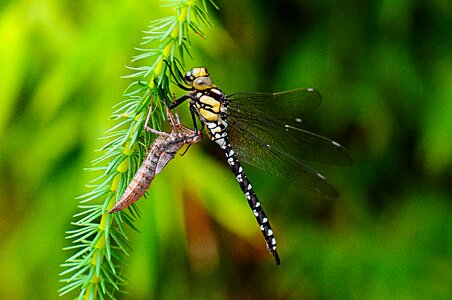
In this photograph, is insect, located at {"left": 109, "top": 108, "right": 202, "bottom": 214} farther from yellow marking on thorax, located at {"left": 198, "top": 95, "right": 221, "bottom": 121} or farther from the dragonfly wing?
the dragonfly wing

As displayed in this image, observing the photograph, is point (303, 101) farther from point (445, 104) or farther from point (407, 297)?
point (407, 297)

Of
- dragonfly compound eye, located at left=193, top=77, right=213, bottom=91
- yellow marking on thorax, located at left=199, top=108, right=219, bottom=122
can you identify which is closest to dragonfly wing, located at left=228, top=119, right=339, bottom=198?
yellow marking on thorax, located at left=199, top=108, right=219, bottom=122

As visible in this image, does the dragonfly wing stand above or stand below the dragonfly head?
below

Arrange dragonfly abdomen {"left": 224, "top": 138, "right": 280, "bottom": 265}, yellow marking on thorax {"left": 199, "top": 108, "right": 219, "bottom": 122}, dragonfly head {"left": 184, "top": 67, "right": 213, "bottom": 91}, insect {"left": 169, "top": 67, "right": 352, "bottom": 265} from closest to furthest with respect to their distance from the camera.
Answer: dragonfly head {"left": 184, "top": 67, "right": 213, "bottom": 91}
yellow marking on thorax {"left": 199, "top": 108, "right": 219, "bottom": 122}
insect {"left": 169, "top": 67, "right": 352, "bottom": 265}
dragonfly abdomen {"left": 224, "top": 138, "right": 280, "bottom": 265}

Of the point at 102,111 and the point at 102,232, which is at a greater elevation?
the point at 102,111

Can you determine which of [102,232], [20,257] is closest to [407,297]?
[20,257]

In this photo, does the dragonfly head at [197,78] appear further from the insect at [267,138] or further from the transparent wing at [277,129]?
the transparent wing at [277,129]

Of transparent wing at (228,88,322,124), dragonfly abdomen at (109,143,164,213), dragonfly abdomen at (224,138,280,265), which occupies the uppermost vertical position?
transparent wing at (228,88,322,124)
